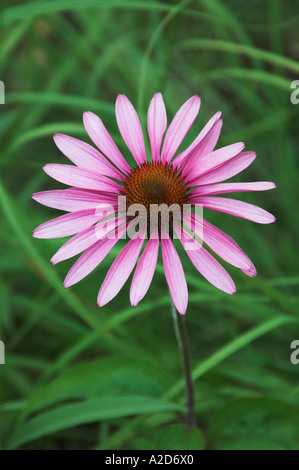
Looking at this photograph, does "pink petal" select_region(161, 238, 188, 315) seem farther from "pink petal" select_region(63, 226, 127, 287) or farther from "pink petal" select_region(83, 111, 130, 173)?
"pink petal" select_region(83, 111, 130, 173)

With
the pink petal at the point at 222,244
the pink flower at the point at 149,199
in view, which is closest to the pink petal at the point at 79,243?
the pink flower at the point at 149,199

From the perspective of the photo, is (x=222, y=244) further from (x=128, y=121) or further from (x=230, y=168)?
(x=128, y=121)

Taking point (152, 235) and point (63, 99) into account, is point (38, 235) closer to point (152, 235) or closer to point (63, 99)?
point (152, 235)

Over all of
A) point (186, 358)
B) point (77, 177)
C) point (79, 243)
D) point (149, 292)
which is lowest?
point (186, 358)

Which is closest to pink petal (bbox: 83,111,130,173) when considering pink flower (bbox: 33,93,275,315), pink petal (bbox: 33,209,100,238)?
pink flower (bbox: 33,93,275,315)

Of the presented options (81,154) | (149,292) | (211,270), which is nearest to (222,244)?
(211,270)
